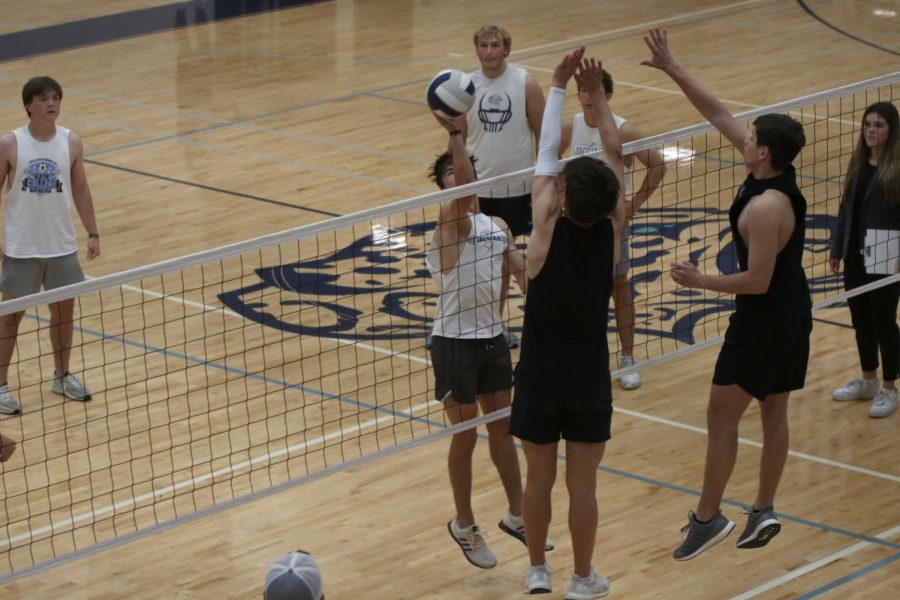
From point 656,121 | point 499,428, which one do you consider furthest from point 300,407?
point 656,121

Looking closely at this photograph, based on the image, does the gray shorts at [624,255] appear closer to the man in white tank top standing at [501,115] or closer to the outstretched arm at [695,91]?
the man in white tank top standing at [501,115]

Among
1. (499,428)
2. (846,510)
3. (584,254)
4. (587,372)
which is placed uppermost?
(584,254)

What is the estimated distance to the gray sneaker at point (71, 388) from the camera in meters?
8.76

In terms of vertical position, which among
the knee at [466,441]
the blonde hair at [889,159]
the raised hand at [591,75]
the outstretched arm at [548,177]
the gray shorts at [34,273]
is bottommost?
the knee at [466,441]

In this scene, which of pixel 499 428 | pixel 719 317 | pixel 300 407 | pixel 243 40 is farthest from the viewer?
pixel 243 40

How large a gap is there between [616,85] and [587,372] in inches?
449

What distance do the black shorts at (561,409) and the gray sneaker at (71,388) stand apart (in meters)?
3.83

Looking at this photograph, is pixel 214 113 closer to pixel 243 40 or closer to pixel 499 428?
pixel 243 40

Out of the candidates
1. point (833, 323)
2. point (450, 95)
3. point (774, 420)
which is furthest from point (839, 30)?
point (774, 420)

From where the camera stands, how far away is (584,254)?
5.54 m

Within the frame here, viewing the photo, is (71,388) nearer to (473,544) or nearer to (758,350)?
(473,544)

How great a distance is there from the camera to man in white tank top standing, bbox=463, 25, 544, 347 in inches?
363

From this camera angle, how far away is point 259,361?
30.7 feet

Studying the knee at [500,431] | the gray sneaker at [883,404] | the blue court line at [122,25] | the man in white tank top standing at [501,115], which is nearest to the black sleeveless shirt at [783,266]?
the knee at [500,431]
